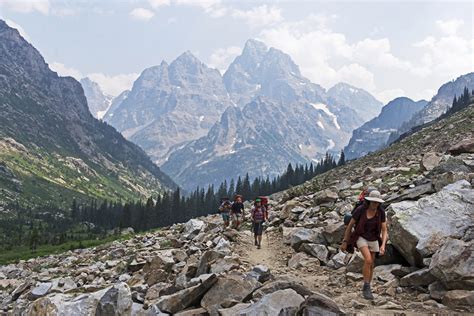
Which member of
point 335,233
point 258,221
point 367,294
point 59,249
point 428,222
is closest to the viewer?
point 367,294

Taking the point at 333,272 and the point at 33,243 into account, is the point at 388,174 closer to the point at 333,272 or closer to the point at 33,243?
the point at 333,272

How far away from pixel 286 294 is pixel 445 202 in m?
7.50

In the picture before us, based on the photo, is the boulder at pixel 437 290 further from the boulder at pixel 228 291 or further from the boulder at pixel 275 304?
the boulder at pixel 228 291

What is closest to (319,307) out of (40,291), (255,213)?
(255,213)

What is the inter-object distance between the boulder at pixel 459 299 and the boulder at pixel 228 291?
5793 millimetres

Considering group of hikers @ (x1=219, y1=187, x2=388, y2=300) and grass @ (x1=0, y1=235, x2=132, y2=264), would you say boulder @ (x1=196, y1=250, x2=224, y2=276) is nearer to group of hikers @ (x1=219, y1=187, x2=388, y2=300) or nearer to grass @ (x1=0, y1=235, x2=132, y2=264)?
group of hikers @ (x1=219, y1=187, x2=388, y2=300)

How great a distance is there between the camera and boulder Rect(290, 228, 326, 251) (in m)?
19.6

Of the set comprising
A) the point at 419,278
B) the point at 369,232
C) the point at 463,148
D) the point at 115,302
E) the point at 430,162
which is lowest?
the point at 115,302

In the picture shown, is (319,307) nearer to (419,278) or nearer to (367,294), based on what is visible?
(367,294)

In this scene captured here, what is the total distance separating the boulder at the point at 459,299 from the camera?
9.96 metres

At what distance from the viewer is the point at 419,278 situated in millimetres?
11977

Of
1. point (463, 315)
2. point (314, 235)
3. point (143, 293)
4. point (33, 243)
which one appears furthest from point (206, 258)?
point (33, 243)

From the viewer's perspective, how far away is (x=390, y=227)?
14250mm

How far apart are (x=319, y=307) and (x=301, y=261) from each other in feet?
27.9
